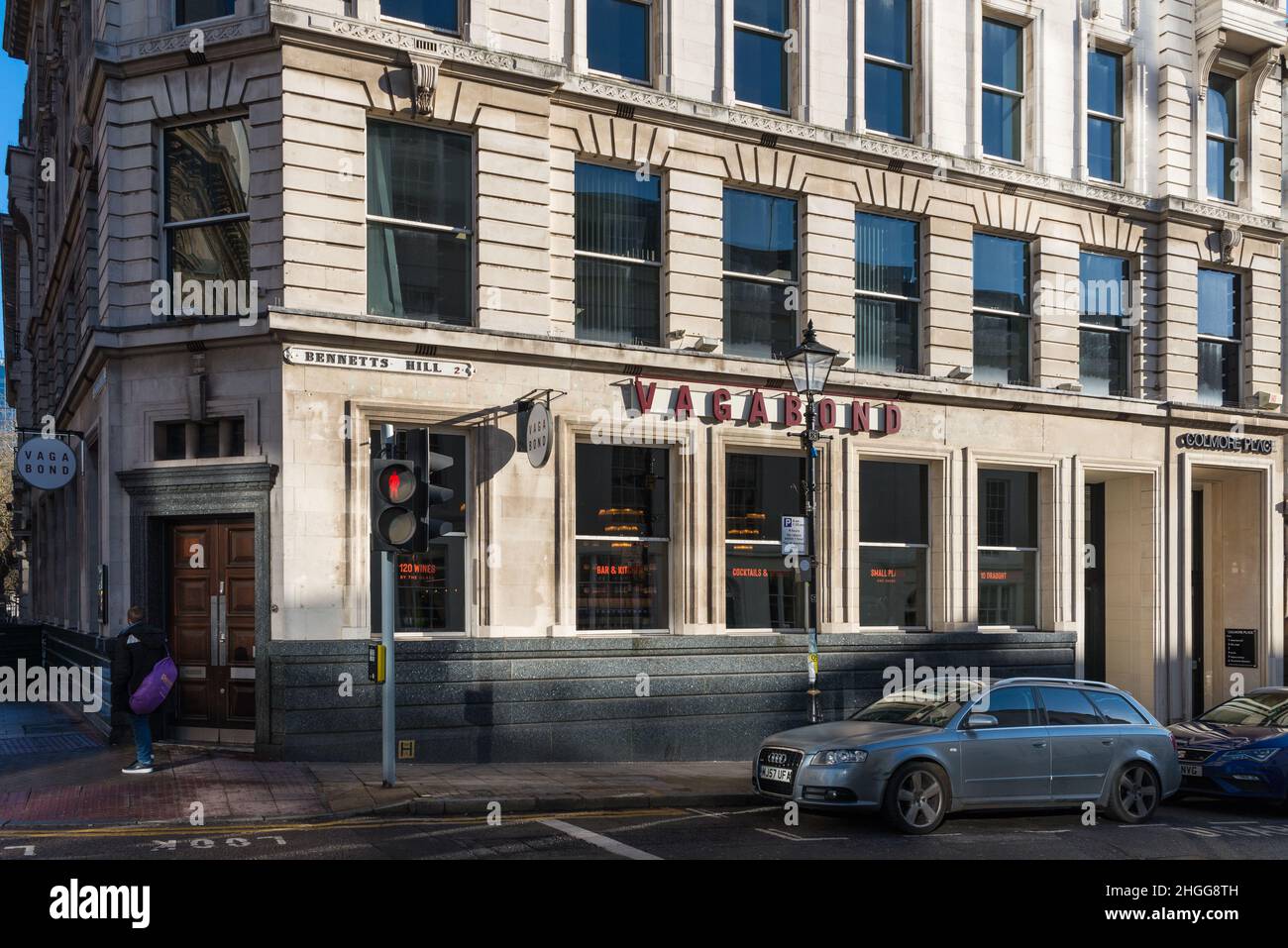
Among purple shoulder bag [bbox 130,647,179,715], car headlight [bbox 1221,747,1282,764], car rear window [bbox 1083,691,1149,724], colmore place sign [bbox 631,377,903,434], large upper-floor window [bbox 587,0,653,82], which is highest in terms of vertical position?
large upper-floor window [bbox 587,0,653,82]

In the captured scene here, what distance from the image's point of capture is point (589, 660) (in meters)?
17.8

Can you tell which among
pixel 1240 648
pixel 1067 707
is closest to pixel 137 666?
pixel 1067 707

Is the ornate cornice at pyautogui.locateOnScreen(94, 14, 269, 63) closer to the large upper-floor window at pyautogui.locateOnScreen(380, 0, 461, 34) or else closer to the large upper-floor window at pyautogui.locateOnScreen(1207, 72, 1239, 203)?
the large upper-floor window at pyautogui.locateOnScreen(380, 0, 461, 34)

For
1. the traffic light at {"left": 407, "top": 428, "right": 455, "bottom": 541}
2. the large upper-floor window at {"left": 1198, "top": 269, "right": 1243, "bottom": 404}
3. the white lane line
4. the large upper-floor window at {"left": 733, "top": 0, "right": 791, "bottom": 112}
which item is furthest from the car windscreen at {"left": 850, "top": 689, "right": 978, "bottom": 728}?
the large upper-floor window at {"left": 1198, "top": 269, "right": 1243, "bottom": 404}

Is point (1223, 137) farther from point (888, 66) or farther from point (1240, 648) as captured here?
point (1240, 648)

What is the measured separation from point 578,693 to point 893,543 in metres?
6.51

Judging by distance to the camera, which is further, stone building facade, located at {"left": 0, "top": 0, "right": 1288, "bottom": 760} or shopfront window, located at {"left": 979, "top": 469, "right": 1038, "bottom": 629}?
shopfront window, located at {"left": 979, "top": 469, "right": 1038, "bottom": 629}


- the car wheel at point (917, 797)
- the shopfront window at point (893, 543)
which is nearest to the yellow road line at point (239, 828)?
the car wheel at point (917, 797)

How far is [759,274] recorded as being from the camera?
66.0 ft

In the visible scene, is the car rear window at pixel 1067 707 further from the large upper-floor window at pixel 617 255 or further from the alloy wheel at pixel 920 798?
the large upper-floor window at pixel 617 255

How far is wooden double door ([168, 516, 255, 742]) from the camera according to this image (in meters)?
16.7

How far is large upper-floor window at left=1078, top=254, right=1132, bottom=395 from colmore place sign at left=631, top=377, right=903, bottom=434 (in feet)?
16.7

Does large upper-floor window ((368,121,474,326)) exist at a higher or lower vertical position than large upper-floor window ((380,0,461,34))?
lower

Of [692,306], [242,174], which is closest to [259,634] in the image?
[242,174]
